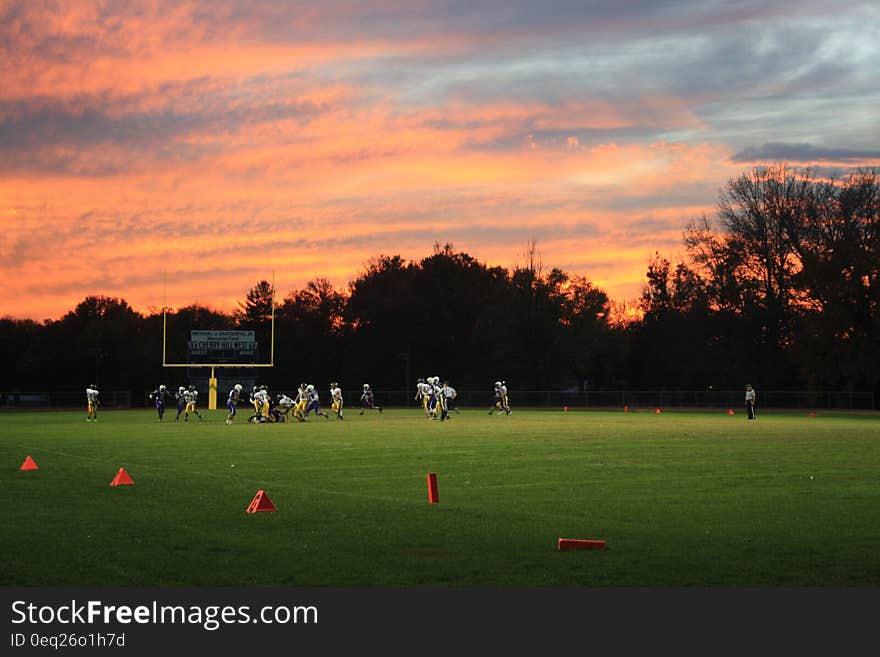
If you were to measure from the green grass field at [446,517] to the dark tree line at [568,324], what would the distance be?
2214 inches

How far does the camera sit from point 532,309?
11219cm

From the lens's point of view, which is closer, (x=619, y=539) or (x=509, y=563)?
(x=509, y=563)

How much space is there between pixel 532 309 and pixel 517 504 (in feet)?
314

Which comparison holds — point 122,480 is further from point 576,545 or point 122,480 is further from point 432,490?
point 576,545

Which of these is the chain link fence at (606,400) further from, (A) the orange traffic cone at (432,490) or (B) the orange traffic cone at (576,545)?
(B) the orange traffic cone at (576,545)

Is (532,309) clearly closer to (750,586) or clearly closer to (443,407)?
(443,407)

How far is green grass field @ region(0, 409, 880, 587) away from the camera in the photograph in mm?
11062

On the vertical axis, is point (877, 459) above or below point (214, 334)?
below

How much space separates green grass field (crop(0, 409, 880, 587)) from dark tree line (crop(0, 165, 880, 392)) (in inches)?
2214

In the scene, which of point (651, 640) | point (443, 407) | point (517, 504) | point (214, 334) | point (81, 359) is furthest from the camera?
point (81, 359)

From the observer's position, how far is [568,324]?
114625 millimetres

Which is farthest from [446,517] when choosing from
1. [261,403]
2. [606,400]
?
[606,400]

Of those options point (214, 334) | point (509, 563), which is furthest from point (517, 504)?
point (214, 334)

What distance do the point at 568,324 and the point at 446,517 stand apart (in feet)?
329
